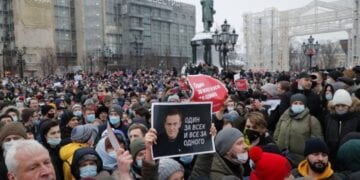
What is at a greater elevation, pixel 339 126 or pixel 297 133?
pixel 339 126

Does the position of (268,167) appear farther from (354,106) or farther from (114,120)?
(114,120)

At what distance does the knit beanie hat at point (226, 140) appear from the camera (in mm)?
3896

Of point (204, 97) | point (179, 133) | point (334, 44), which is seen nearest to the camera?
point (179, 133)

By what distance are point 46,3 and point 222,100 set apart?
2403 inches

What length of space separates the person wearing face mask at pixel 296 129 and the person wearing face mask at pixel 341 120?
169 millimetres

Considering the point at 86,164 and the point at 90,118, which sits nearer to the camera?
the point at 86,164

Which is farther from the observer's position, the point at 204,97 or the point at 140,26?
the point at 140,26

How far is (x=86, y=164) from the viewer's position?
4082 mm

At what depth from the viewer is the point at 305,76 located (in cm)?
695

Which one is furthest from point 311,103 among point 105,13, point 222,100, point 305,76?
point 105,13

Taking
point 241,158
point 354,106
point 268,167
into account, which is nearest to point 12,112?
point 241,158

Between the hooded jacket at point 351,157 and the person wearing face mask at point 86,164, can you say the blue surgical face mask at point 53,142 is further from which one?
the hooded jacket at point 351,157

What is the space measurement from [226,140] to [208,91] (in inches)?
55.4

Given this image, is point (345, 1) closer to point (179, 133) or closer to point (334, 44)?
point (334, 44)
